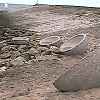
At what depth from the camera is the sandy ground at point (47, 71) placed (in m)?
3.82

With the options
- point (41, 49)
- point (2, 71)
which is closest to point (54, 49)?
point (41, 49)

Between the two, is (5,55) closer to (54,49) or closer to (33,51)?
(33,51)

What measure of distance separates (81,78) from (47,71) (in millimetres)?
1036

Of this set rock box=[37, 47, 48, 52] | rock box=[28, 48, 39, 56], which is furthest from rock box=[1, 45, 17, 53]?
rock box=[37, 47, 48, 52]

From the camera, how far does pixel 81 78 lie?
3.81 metres

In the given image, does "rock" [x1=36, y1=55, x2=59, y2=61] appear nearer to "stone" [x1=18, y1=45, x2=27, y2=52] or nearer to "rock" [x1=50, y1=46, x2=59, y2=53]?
"rock" [x1=50, y1=46, x2=59, y2=53]

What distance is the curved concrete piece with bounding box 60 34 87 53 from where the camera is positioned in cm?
548

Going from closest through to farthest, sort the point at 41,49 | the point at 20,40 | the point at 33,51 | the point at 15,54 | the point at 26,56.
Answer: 1. the point at 26,56
2. the point at 15,54
3. the point at 33,51
4. the point at 41,49
5. the point at 20,40

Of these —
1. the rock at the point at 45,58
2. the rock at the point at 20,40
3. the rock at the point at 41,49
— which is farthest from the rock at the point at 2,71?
the rock at the point at 20,40

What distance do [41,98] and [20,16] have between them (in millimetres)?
7075

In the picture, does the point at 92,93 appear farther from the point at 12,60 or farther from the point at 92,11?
the point at 92,11

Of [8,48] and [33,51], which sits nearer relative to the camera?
[33,51]

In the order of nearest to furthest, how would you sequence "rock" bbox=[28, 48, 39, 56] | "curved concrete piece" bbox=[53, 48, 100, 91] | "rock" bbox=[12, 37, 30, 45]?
"curved concrete piece" bbox=[53, 48, 100, 91], "rock" bbox=[28, 48, 39, 56], "rock" bbox=[12, 37, 30, 45]

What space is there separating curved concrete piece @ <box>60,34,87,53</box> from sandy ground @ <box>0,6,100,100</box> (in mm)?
120
